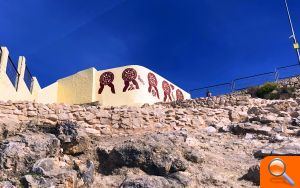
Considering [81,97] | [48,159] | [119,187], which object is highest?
[81,97]

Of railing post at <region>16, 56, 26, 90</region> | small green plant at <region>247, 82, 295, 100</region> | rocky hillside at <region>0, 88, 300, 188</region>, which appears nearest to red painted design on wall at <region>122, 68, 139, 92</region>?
railing post at <region>16, 56, 26, 90</region>

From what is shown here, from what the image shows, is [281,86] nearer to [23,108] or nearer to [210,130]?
[210,130]

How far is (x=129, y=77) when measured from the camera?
71.6ft

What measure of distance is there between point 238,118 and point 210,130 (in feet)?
6.27

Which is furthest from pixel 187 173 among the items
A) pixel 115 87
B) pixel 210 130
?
pixel 115 87

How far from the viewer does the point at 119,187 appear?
7.35 m

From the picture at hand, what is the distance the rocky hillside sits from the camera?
7.73 metres

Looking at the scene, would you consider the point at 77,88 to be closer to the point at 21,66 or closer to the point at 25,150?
the point at 21,66

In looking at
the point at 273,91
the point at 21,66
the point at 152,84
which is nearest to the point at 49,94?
the point at 21,66

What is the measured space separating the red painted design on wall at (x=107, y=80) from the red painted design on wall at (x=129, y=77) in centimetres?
65

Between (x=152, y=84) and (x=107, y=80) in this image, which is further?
(x=152, y=84)

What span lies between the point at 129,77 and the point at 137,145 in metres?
13.5

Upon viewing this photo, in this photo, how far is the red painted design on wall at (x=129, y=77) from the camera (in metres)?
21.7

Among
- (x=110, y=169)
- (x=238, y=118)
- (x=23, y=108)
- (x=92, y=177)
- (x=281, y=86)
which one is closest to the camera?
(x=92, y=177)
